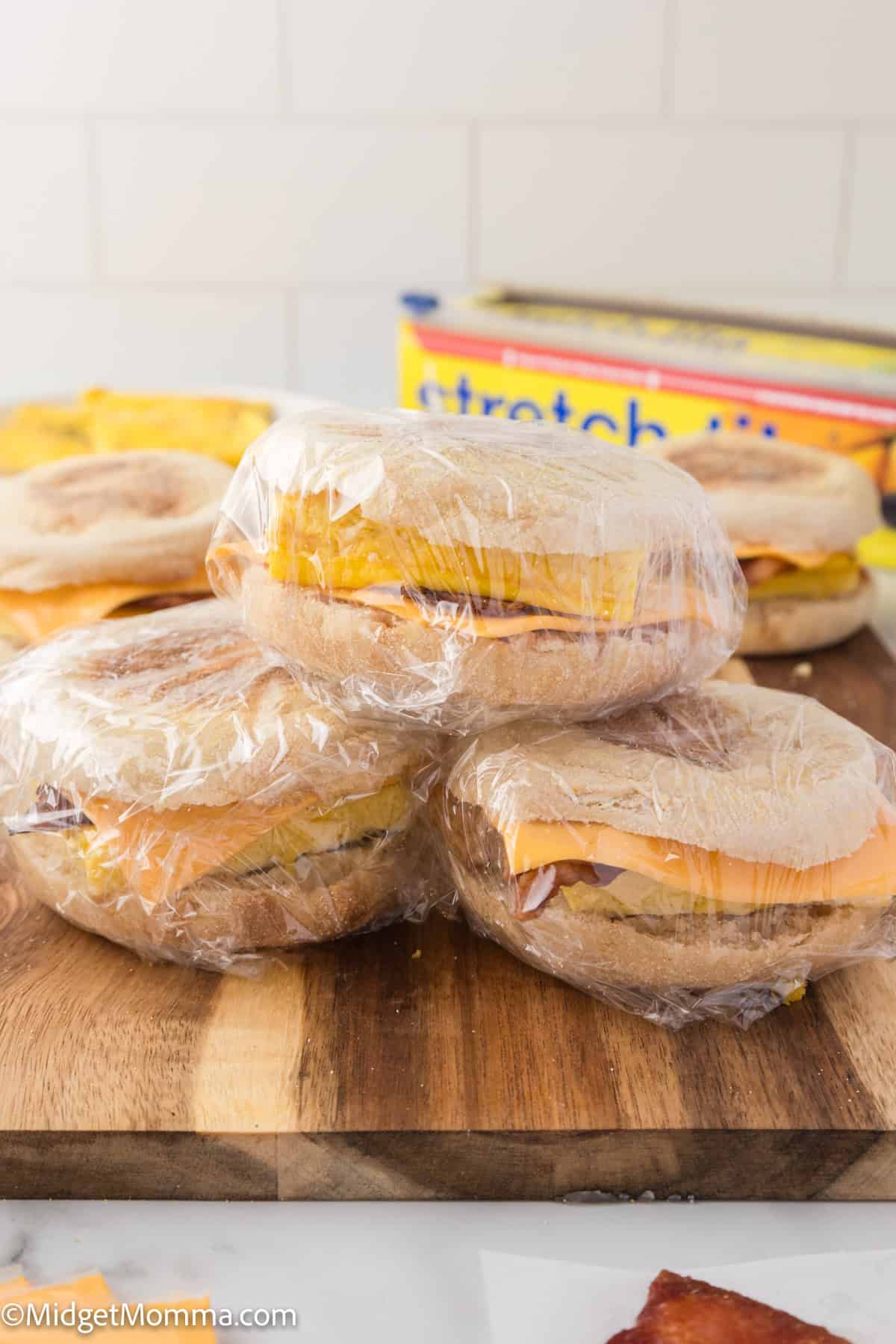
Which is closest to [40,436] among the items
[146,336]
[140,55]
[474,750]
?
[146,336]

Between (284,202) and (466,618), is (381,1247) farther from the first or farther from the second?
(284,202)

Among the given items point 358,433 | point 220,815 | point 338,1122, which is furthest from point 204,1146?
point 358,433

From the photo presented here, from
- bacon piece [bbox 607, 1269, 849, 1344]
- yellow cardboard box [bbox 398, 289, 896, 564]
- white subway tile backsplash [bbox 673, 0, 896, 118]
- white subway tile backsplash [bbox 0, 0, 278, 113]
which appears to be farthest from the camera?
white subway tile backsplash [bbox 0, 0, 278, 113]

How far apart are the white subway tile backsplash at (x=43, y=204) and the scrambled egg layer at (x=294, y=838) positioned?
2.15 meters

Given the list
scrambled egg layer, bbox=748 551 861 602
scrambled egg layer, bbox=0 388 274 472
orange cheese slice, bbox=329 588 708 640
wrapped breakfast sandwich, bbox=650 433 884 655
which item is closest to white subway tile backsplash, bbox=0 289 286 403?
scrambled egg layer, bbox=0 388 274 472

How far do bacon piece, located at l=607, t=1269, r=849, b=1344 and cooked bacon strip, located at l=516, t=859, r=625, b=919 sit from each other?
0.27 meters

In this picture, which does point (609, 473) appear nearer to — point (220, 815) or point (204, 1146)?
point (220, 815)

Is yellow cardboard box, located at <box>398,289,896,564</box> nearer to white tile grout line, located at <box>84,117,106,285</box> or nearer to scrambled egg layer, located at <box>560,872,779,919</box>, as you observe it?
white tile grout line, located at <box>84,117,106,285</box>

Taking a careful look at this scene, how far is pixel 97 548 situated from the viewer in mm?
1496

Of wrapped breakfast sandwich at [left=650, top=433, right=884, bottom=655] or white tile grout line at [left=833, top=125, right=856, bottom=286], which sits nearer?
wrapped breakfast sandwich at [left=650, top=433, right=884, bottom=655]

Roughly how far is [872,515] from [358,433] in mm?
975

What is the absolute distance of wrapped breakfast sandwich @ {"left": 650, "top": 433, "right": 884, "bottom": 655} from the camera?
169cm

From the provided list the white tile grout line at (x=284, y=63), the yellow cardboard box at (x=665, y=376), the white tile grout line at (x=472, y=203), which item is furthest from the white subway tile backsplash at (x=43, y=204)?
the yellow cardboard box at (x=665, y=376)

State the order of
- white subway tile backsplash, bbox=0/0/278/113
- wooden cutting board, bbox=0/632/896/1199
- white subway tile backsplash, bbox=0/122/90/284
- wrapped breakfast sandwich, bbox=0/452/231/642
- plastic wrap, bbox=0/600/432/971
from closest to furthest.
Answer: wooden cutting board, bbox=0/632/896/1199 → plastic wrap, bbox=0/600/432/971 → wrapped breakfast sandwich, bbox=0/452/231/642 → white subway tile backsplash, bbox=0/0/278/113 → white subway tile backsplash, bbox=0/122/90/284
